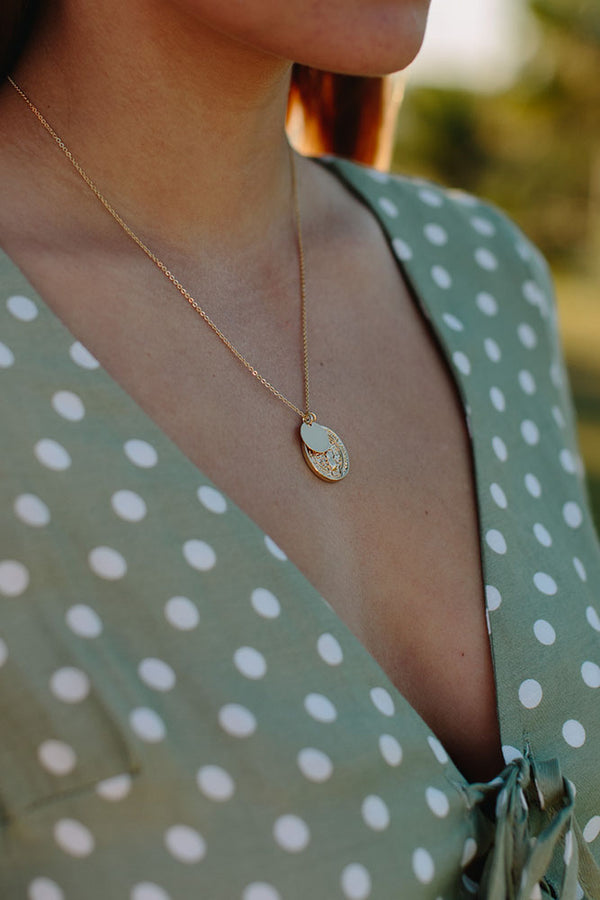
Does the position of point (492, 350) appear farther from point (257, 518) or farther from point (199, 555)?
point (199, 555)

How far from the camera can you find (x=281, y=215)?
5.17 feet

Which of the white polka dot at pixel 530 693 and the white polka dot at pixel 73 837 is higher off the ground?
the white polka dot at pixel 73 837

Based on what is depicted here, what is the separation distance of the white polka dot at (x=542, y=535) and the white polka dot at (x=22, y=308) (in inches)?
28.3

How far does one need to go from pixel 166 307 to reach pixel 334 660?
1.60ft

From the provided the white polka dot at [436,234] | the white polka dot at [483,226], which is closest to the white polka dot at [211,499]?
the white polka dot at [436,234]

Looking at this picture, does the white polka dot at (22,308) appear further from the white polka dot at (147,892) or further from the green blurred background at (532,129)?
the green blurred background at (532,129)

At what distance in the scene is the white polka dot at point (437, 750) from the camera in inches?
45.2

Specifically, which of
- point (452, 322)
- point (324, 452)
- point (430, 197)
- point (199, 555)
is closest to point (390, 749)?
point (199, 555)

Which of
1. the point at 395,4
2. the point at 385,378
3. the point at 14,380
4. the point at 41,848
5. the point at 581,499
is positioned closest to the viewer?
the point at 41,848

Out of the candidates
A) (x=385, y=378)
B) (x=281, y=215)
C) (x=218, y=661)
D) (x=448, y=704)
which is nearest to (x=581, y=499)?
(x=385, y=378)

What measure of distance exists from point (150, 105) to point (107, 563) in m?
0.60

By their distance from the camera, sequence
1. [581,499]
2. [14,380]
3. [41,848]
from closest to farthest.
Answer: [41,848]
[14,380]
[581,499]

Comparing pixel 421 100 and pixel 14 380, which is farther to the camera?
pixel 421 100

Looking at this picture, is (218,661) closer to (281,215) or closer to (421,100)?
(281,215)
